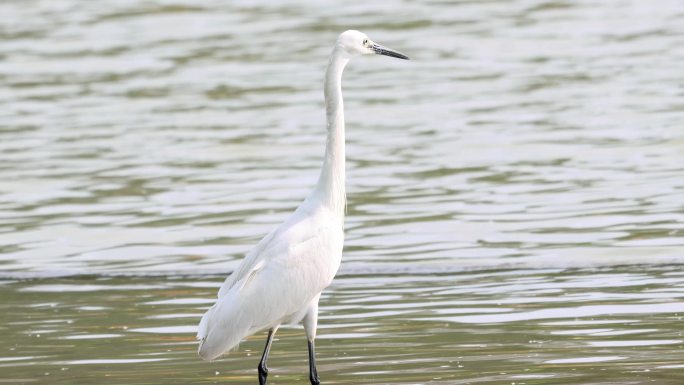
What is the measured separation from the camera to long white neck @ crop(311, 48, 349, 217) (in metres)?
8.97

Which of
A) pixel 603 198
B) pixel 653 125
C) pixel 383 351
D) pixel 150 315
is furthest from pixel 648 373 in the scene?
pixel 653 125

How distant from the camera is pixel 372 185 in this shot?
15.6m

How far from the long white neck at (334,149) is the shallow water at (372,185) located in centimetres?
89

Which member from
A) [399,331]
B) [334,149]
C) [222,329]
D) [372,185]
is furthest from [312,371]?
[372,185]

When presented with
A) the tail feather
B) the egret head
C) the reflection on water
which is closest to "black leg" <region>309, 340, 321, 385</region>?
the reflection on water

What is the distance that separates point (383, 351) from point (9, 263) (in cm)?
482

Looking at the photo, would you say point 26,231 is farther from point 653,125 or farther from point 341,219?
point 653,125

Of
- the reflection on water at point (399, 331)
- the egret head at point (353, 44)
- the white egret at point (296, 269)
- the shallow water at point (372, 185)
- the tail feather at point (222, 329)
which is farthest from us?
the shallow water at point (372, 185)

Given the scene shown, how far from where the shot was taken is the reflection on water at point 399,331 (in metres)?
8.56

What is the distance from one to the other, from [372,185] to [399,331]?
5.93 m

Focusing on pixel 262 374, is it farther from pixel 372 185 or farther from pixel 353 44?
pixel 372 185

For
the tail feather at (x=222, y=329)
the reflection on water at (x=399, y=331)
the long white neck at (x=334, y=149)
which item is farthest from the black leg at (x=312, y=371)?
the long white neck at (x=334, y=149)

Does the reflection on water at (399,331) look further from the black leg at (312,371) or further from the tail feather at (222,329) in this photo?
the tail feather at (222,329)

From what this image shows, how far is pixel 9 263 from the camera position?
13.0m
